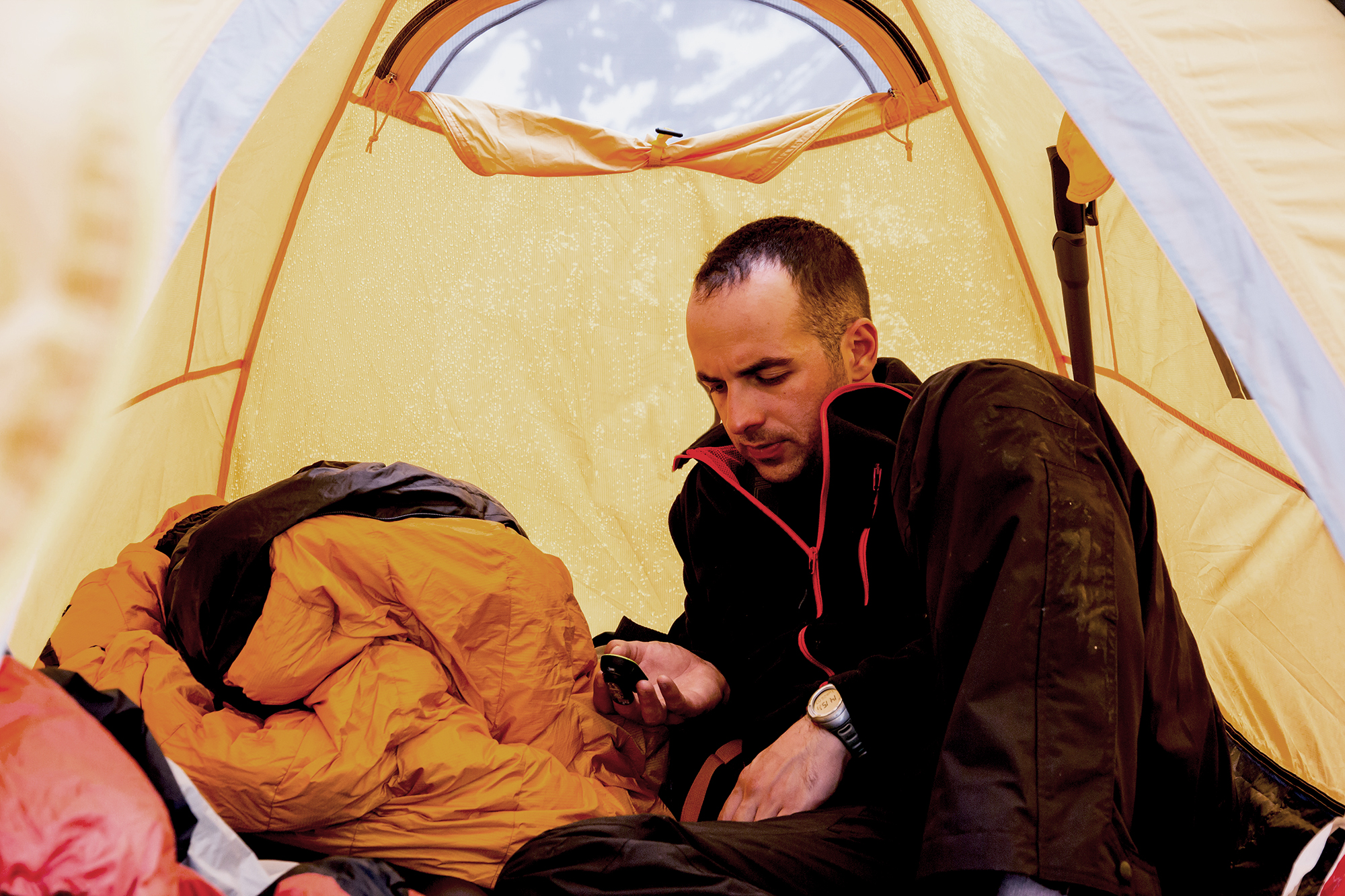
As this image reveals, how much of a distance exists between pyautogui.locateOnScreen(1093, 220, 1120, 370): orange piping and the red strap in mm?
906

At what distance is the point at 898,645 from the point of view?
1252mm

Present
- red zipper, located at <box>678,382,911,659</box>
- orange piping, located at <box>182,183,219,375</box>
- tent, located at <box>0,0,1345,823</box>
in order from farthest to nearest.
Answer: orange piping, located at <box>182,183,219,375</box>
red zipper, located at <box>678,382,911,659</box>
tent, located at <box>0,0,1345,823</box>

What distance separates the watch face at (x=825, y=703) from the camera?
3.59 feet

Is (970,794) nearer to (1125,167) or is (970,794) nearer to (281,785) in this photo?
(1125,167)

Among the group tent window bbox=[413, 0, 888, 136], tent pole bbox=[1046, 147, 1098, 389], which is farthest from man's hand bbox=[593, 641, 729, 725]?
tent window bbox=[413, 0, 888, 136]

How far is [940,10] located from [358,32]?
1015mm

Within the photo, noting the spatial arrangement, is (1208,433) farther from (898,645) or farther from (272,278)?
(272,278)

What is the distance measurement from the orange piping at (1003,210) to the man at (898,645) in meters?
0.56

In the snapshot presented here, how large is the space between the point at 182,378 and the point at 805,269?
1.16 meters

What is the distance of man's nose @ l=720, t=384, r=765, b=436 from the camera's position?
132cm

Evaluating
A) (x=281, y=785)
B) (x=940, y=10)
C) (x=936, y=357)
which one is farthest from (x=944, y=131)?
(x=281, y=785)

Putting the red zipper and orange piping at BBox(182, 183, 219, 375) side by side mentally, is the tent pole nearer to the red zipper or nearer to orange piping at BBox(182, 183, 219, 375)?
the red zipper

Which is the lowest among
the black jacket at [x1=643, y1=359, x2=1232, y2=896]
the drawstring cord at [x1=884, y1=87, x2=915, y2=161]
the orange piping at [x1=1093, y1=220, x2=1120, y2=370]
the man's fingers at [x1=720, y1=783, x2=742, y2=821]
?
the man's fingers at [x1=720, y1=783, x2=742, y2=821]

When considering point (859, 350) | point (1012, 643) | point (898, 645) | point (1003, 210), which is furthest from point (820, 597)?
point (1003, 210)
